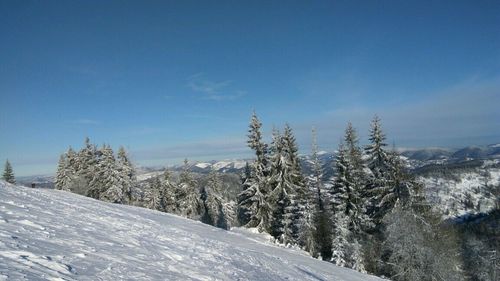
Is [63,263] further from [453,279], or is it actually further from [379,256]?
[379,256]

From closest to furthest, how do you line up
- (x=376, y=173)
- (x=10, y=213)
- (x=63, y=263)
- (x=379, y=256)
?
(x=63, y=263) → (x=10, y=213) → (x=379, y=256) → (x=376, y=173)

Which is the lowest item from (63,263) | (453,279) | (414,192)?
(453,279)

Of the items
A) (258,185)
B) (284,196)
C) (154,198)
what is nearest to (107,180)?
(154,198)

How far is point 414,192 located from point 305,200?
11.5 metres

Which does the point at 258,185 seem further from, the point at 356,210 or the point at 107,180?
the point at 107,180

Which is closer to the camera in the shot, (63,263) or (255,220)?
(63,263)

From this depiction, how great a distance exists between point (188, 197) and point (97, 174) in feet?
52.6

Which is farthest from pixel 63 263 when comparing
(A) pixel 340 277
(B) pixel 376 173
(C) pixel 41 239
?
(B) pixel 376 173

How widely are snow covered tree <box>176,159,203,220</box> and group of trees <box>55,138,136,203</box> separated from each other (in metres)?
9.65

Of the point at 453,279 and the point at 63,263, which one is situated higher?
the point at 63,263

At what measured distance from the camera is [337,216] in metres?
38.7

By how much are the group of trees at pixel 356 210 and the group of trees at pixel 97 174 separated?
27915mm

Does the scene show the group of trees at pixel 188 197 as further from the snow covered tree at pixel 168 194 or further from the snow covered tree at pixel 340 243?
the snow covered tree at pixel 340 243

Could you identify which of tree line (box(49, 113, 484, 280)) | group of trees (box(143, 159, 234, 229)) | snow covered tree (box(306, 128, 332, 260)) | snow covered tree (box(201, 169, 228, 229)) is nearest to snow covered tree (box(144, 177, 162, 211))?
group of trees (box(143, 159, 234, 229))
